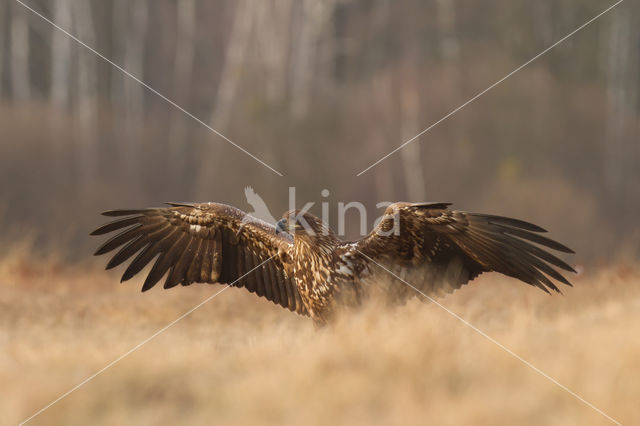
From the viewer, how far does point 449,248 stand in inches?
207

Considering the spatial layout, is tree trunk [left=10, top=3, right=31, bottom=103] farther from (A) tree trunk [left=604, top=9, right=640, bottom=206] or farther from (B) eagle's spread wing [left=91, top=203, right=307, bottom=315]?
(A) tree trunk [left=604, top=9, right=640, bottom=206]

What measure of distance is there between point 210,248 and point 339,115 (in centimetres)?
938

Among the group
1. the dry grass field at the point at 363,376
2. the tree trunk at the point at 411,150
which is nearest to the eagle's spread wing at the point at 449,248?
the dry grass field at the point at 363,376

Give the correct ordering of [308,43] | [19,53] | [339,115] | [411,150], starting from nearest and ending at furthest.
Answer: [411,150], [339,115], [308,43], [19,53]

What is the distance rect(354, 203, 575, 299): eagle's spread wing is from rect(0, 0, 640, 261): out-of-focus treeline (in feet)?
23.6

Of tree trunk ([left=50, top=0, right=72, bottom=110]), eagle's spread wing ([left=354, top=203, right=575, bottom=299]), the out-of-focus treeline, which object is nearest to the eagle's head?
eagle's spread wing ([left=354, top=203, right=575, bottom=299])

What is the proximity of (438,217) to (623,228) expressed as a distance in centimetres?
958

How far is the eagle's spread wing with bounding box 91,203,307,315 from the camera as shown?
20.0ft

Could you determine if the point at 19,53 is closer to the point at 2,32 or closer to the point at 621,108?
the point at 2,32

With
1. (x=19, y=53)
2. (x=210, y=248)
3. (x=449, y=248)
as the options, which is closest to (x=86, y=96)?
(x=19, y=53)

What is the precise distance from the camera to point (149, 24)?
750 inches

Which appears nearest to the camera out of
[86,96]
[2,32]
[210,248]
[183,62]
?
[210,248]

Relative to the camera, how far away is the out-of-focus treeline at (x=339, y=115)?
13547 mm

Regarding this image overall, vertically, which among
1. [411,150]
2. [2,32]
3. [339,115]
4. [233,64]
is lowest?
[411,150]
